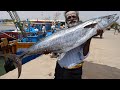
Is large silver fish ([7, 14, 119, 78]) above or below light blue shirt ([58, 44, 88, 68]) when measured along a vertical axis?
above

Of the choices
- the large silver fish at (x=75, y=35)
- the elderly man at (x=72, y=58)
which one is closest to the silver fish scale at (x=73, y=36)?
the large silver fish at (x=75, y=35)

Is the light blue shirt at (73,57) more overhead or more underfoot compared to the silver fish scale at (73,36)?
more underfoot

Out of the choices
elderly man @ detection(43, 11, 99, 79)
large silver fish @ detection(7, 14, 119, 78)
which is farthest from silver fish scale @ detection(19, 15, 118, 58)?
elderly man @ detection(43, 11, 99, 79)

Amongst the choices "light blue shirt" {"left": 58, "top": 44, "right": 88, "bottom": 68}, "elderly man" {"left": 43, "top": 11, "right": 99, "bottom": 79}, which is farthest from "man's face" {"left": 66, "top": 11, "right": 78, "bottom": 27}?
"light blue shirt" {"left": 58, "top": 44, "right": 88, "bottom": 68}

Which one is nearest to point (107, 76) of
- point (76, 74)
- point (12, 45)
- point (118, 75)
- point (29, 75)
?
point (118, 75)

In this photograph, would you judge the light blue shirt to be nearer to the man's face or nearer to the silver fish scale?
the silver fish scale

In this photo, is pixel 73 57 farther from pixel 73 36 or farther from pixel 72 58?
pixel 73 36

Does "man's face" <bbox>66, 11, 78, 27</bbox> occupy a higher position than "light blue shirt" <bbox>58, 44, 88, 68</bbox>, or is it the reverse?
"man's face" <bbox>66, 11, 78, 27</bbox>

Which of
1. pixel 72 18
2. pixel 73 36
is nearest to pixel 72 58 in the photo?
pixel 73 36

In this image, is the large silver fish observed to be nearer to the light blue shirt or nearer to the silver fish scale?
the silver fish scale

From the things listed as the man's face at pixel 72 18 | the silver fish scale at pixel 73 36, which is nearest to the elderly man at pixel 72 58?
the man's face at pixel 72 18

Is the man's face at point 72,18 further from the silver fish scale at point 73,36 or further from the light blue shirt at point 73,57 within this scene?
the light blue shirt at point 73,57

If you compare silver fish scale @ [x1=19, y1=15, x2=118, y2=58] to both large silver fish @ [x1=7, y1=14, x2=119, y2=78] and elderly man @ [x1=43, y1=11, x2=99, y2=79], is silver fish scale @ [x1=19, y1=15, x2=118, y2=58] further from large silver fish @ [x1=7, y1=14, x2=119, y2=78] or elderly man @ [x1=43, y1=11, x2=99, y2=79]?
elderly man @ [x1=43, y1=11, x2=99, y2=79]

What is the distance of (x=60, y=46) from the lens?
134 inches
